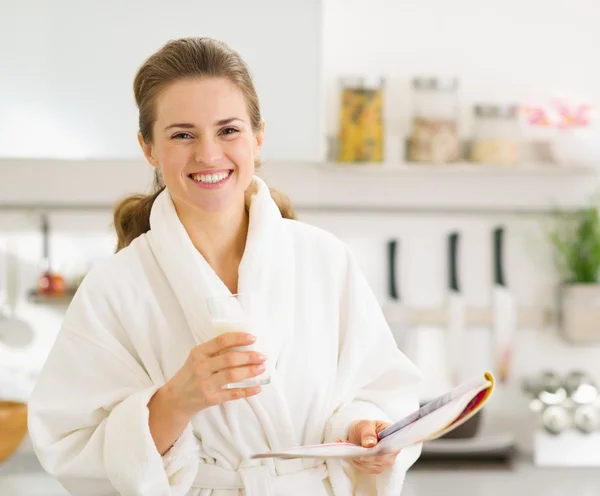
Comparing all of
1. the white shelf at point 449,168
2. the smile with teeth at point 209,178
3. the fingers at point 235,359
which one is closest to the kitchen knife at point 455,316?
the white shelf at point 449,168

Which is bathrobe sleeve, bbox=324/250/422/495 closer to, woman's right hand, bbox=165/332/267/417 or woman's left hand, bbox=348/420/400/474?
woman's left hand, bbox=348/420/400/474

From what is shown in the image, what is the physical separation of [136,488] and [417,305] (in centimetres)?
154

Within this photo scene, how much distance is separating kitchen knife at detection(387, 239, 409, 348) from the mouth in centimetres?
136

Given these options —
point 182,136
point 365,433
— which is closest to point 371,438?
point 365,433

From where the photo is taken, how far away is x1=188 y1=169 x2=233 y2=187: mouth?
4.14 ft

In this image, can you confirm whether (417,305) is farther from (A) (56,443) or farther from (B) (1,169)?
(A) (56,443)

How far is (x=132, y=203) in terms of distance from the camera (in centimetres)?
151

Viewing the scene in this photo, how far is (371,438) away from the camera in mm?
1244

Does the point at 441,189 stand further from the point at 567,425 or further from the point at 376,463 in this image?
the point at 376,463

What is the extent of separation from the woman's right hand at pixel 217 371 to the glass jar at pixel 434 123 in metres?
1.43

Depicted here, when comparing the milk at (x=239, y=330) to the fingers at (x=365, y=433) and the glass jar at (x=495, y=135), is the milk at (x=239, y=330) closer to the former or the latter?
the fingers at (x=365, y=433)

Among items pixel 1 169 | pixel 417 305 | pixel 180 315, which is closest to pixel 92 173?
pixel 1 169

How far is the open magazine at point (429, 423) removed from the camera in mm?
1053

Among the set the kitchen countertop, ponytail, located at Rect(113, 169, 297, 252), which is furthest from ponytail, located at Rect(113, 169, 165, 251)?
the kitchen countertop
